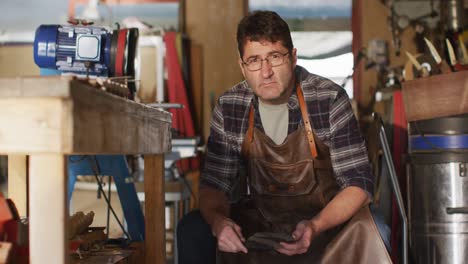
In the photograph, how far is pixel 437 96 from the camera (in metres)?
2.64

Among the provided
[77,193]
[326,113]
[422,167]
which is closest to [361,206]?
[326,113]

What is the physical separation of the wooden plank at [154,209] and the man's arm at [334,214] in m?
0.35

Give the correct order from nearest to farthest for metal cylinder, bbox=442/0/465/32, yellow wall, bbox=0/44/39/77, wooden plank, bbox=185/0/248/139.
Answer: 1. metal cylinder, bbox=442/0/465/32
2. yellow wall, bbox=0/44/39/77
3. wooden plank, bbox=185/0/248/139

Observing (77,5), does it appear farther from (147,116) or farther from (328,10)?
(147,116)

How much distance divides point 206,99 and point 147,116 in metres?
3.69

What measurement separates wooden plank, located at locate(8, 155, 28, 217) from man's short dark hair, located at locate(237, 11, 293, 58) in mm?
809

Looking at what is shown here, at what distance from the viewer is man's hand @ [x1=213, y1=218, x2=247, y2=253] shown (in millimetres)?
1933

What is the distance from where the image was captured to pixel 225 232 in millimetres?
1971

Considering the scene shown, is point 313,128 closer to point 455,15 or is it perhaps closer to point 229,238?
point 229,238

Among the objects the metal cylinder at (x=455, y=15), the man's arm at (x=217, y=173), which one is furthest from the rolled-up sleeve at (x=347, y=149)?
the metal cylinder at (x=455, y=15)

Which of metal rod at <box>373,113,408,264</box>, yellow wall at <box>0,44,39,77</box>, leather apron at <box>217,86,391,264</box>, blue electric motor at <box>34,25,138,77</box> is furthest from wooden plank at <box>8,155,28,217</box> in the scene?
yellow wall at <box>0,44,39,77</box>

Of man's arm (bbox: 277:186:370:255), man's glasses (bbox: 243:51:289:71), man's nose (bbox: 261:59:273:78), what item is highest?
man's glasses (bbox: 243:51:289:71)

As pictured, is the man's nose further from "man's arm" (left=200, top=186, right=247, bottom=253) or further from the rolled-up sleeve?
"man's arm" (left=200, top=186, right=247, bottom=253)

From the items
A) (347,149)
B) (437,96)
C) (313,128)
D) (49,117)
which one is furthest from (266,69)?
(49,117)
